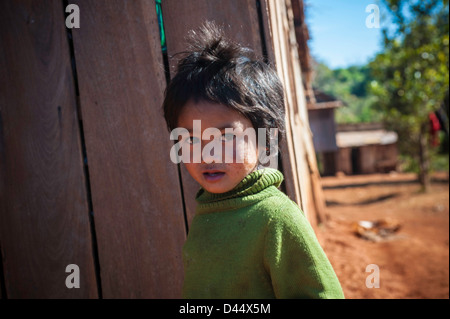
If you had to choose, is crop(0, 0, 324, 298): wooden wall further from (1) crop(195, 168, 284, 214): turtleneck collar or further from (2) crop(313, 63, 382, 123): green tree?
(2) crop(313, 63, 382, 123): green tree

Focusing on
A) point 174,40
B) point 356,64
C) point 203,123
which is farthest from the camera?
point 356,64

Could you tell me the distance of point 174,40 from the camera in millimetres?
1876

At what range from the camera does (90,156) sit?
1981mm

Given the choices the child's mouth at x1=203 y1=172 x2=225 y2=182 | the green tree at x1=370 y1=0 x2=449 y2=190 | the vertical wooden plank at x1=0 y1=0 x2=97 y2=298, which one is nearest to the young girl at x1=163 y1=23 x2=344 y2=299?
the child's mouth at x1=203 y1=172 x2=225 y2=182

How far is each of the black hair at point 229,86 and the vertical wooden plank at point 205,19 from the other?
0.38 metres

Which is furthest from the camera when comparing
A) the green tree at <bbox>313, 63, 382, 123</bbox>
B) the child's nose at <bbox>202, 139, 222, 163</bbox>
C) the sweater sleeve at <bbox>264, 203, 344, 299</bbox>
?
the green tree at <bbox>313, 63, 382, 123</bbox>

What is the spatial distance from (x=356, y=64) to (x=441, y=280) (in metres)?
61.0

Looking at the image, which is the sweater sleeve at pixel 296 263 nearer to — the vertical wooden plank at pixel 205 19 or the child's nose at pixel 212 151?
the child's nose at pixel 212 151

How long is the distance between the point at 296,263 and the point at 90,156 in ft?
4.26

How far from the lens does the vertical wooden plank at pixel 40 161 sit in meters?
2.01

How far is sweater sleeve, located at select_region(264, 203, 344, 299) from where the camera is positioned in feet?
3.70

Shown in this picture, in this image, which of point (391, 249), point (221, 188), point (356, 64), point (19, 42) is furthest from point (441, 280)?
point (356, 64)

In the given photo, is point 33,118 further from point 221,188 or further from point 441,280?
point 441,280

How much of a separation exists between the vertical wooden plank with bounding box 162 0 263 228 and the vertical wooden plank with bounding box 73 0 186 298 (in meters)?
0.08
